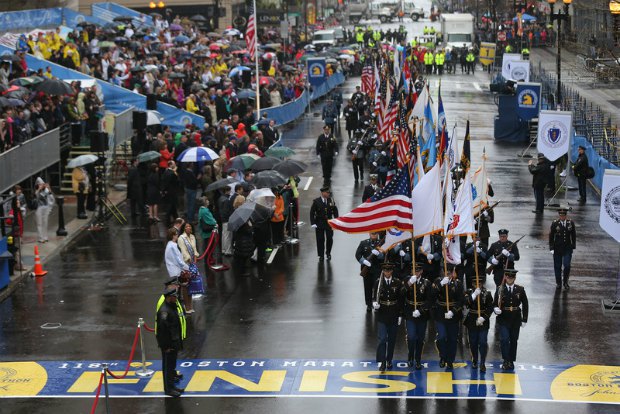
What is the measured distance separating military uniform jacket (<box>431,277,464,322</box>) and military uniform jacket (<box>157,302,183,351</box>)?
3917mm

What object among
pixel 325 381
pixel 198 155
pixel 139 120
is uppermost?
pixel 139 120

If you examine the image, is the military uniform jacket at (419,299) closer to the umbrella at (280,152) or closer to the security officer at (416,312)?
the security officer at (416,312)

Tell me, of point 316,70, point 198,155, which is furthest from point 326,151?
point 316,70

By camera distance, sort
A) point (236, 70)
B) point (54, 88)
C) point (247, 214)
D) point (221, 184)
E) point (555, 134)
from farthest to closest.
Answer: point (236, 70) < point (54, 88) < point (555, 134) < point (221, 184) < point (247, 214)

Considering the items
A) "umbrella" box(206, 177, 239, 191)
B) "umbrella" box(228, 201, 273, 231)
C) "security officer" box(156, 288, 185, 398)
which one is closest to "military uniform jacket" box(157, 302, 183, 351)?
"security officer" box(156, 288, 185, 398)

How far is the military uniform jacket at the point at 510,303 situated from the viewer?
1698cm

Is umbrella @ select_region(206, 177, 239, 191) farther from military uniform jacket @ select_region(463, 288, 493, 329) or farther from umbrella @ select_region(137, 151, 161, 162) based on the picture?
military uniform jacket @ select_region(463, 288, 493, 329)

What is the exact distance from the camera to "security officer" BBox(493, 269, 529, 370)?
16.9 metres

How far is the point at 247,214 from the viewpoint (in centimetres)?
2278

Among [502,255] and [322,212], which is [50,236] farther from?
[502,255]

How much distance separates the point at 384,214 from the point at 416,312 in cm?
215

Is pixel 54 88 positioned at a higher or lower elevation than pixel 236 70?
higher

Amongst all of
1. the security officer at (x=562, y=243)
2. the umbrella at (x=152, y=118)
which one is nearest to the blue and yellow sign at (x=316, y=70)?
the umbrella at (x=152, y=118)

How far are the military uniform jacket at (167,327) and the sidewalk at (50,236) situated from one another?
654cm
